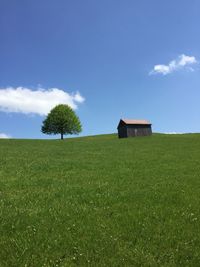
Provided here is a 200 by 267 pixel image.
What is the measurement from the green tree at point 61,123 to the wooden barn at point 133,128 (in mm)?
22373

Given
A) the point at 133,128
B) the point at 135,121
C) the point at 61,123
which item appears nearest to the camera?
the point at 133,128

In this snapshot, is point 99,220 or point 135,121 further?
point 135,121

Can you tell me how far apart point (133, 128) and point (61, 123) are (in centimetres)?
3023

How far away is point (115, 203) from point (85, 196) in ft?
5.98

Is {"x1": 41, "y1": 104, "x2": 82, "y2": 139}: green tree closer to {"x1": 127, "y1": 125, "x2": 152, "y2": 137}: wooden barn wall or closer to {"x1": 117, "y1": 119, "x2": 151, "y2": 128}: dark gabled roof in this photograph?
{"x1": 117, "y1": 119, "x2": 151, "y2": 128}: dark gabled roof

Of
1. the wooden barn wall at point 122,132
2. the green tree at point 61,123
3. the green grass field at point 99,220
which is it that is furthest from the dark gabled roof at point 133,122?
the green grass field at point 99,220

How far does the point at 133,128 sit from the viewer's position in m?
101

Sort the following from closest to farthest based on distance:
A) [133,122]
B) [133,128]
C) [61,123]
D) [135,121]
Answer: [133,128] < [133,122] < [135,121] < [61,123]

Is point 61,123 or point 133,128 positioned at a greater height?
point 61,123

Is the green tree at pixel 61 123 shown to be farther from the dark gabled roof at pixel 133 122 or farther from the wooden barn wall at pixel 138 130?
the wooden barn wall at pixel 138 130

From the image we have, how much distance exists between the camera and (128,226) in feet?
42.7

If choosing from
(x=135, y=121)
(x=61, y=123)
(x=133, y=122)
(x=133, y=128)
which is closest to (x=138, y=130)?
(x=133, y=128)

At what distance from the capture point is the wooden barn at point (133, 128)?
327ft

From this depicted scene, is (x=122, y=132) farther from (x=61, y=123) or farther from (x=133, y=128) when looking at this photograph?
(x=61, y=123)
